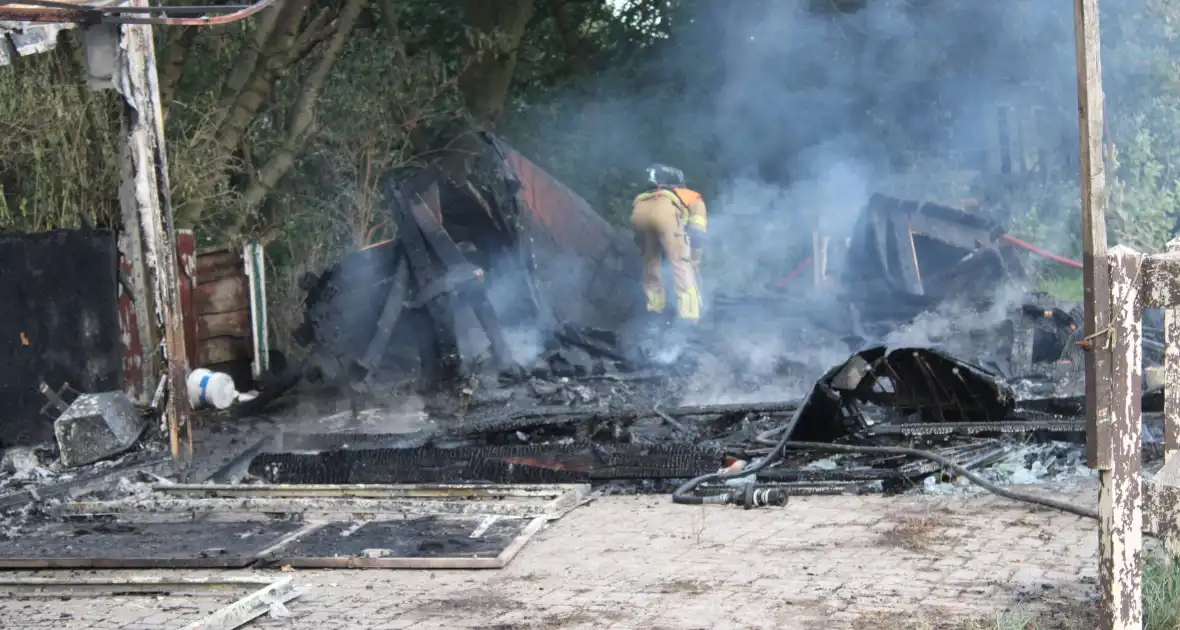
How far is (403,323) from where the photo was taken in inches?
481

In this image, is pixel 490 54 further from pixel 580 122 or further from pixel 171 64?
pixel 171 64

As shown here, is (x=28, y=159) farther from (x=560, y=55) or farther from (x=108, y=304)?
(x=560, y=55)

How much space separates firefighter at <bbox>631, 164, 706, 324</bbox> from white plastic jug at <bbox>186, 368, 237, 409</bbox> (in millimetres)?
4962

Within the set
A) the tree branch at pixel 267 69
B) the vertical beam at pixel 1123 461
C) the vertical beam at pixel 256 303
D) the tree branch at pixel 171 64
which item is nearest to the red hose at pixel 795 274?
the tree branch at pixel 267 69

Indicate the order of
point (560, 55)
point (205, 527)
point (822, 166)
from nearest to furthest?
point (205, 527)
point (822, 166)
point (560, 55)

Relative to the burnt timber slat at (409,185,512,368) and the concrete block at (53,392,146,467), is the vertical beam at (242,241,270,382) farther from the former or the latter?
the concrete block at (53,392,146,467)

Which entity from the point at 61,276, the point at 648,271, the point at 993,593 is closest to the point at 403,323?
the point at 648,271

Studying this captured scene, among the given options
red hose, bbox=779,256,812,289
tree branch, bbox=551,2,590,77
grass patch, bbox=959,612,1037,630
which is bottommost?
grass patch, bbox=959,612,1037,630

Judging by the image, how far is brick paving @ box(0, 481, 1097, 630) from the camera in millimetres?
5059

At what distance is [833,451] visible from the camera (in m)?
8.27

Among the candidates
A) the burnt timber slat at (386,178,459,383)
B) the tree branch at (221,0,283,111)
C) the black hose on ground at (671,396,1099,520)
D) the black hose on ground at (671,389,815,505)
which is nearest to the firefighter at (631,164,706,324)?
the burnt timber slat at (386,178,459,383)

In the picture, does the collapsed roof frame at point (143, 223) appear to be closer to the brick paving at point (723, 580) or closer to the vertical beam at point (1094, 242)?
the brick paving at point (723, 580)

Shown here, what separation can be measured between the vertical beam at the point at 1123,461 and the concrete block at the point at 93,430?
7112 mm

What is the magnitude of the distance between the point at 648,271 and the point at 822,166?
235 inches
